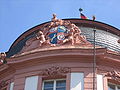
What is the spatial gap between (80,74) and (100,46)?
231cm

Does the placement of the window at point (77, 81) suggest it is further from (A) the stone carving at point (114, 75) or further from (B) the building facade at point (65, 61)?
(A) the stone carving at point (114, 75)

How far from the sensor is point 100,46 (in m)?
18.3

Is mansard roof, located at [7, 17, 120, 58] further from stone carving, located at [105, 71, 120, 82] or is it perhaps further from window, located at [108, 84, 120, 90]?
window, located at [108, 84, 120, 90]

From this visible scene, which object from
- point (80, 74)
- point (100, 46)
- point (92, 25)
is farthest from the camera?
point (92, 25)

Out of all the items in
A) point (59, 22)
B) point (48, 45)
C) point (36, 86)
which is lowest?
point (36, 86)

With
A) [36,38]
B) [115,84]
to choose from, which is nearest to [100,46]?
[115,84]

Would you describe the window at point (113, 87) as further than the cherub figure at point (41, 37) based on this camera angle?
No

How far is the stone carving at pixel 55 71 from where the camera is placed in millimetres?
17094

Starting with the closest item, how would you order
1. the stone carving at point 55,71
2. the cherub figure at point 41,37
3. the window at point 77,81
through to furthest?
the window at point 77,81
the stone carving at point 55,71
the cherub figure at point 41,37

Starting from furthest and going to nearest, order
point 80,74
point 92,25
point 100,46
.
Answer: point 92,25, point 100,46, point 80,74

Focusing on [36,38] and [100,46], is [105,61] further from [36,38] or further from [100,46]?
[36,38]

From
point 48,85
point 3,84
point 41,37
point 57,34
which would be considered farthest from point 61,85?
point 3,84

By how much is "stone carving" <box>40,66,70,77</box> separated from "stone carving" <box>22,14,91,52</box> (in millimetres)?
1560

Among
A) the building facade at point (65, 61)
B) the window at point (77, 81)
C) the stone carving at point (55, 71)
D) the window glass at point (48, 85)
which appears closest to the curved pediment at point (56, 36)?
the building facade at point (65, 61)
